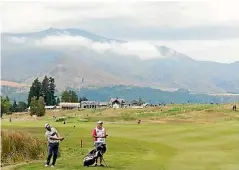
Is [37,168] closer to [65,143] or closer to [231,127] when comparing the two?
[65,143]

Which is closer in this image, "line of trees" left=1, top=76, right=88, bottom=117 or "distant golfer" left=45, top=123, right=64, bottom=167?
"distant golfer" left=45, top=123, right=64, bottom=167

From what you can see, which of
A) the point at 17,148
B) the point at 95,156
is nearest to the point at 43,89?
the point at 17,148

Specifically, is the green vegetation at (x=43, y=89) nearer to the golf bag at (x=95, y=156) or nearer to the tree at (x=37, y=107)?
the tree at (x=37, y=107)

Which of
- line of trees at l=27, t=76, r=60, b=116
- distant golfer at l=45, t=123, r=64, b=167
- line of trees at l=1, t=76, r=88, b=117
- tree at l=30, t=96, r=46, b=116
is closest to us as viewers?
distant golfer at l=45, t=123, r=64, b=167

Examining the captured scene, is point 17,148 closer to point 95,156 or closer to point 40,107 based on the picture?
point 95,156

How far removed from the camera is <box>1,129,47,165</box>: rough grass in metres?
31.0

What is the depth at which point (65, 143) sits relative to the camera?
1854 inches

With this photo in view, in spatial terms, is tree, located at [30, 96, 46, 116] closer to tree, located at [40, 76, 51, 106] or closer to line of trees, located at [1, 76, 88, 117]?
line of trees, located at [1, 76, 88, 117]

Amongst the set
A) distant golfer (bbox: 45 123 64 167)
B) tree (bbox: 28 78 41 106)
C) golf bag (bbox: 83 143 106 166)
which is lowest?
golf bag (bbox: 83 143 106 166)

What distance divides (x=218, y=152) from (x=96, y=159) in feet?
41.5

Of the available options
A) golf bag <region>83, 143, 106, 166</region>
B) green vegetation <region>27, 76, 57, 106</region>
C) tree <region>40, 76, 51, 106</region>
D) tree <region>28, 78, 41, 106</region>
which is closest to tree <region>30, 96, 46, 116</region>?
green vegetation <region>27, 76, 57, 106</region>

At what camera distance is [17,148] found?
31.8 meters

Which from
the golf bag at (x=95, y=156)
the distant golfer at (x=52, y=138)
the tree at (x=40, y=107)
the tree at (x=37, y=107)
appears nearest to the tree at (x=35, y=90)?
the tree at (x=37, y=107)

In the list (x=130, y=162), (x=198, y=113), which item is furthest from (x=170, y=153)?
(x=198, y=113)
